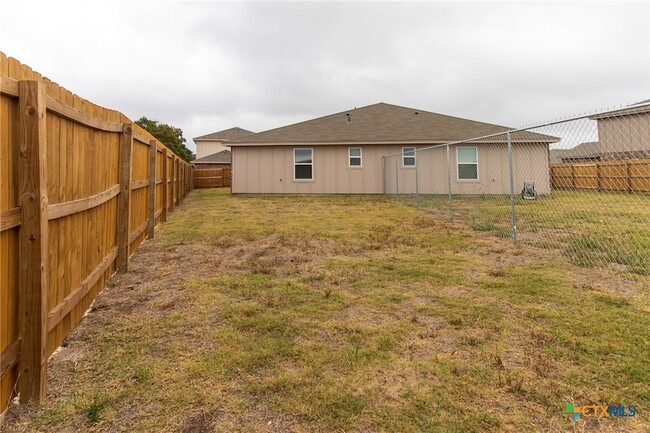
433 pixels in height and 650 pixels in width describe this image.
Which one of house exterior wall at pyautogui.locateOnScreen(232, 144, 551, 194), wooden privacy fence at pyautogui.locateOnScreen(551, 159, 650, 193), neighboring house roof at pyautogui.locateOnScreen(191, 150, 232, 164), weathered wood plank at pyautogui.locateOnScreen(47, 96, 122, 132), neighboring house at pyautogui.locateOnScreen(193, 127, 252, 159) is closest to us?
weathered wood plank at pyautogui.locateOnScreen(47, 96, 122, 132)

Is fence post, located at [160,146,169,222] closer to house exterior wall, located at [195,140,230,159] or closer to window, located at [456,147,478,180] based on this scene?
window, located at [456,147,478,180]

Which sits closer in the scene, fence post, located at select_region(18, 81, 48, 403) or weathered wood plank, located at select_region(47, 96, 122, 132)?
fence post, located at select_region(18, 81, 48, 403)

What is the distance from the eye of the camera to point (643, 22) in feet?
46.4

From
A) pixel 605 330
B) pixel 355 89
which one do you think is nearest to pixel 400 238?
pixel 605 330

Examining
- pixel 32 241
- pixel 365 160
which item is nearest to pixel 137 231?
pixel 32 241

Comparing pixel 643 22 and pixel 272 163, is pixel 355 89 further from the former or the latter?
pixel 643 22

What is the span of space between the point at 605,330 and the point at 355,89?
2702 centimetres

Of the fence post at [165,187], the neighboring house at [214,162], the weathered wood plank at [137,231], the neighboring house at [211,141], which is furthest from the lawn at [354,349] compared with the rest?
the neighboring house at [211,141]

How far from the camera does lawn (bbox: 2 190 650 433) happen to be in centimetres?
Answer: 171

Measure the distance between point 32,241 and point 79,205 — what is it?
994 mm

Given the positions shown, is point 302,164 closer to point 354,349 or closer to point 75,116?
point 75,116

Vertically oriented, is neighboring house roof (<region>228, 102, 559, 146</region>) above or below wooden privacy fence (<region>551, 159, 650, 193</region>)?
above

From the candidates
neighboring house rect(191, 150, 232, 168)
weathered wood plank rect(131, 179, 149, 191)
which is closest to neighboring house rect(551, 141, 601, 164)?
weathered wood plank rect(131, 179, 149, 191)

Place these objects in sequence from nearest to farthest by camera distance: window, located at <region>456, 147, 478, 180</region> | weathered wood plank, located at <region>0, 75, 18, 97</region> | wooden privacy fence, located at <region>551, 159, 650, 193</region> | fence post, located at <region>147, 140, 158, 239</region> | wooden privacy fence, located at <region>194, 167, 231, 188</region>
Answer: weathered wood plank, located at <region>0, 75, 18, 97</region>, wooden privacy fence, located at <region>551, 159, 650, 193</region>, fence post, located at <region>147, 140, 158, 239</region>, window, located at <region>456, 147, 478, 180</region>, wooden privacy fence, located at <region>194, 167, 231, 188</region>
